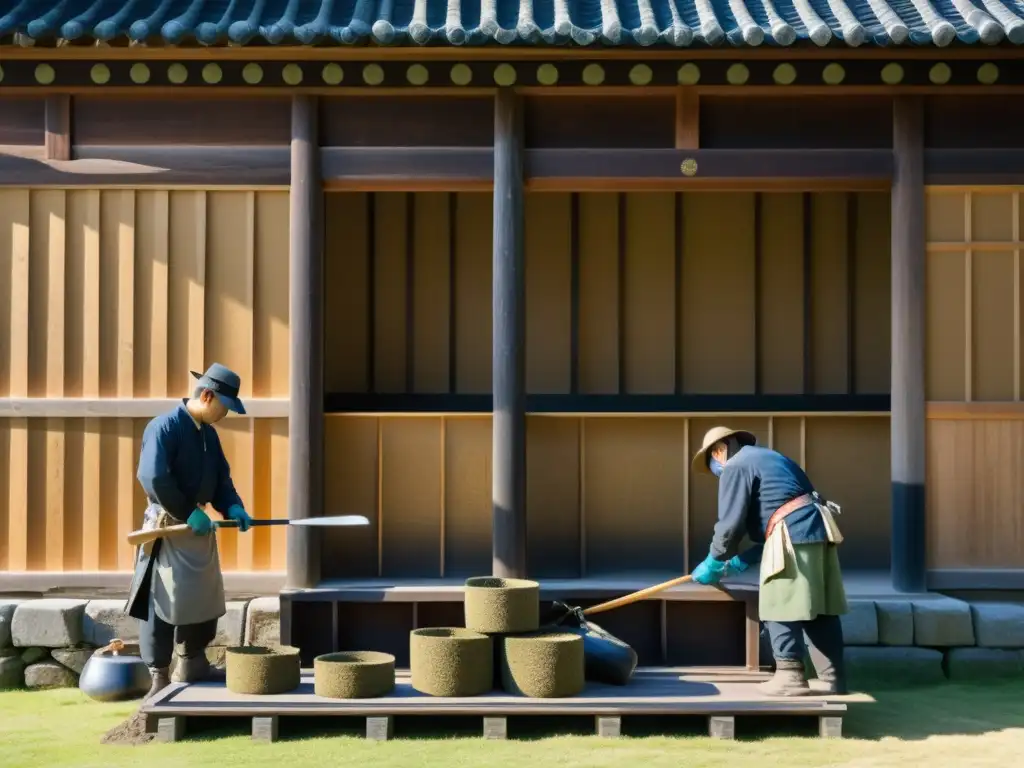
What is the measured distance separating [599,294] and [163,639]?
442 centimetres

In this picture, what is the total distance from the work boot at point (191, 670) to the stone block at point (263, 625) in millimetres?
831

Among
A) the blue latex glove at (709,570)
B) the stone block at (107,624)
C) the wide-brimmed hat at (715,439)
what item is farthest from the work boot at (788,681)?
the stone block at (107,624)

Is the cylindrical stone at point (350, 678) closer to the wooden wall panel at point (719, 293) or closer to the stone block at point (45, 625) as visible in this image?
the stone block at point (45, 625)

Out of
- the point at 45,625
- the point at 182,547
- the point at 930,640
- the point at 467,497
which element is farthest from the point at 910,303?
the point at 45,625

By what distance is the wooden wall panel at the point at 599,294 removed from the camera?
1024 cm

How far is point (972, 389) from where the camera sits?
28.9 feet

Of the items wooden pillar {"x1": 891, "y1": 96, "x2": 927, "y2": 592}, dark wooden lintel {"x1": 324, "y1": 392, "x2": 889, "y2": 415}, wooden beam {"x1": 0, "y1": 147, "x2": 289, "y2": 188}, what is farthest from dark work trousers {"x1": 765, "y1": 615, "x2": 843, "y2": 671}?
wooden beam {"x1": 0, "y1": 147, "x2": 289, "y2": 188}

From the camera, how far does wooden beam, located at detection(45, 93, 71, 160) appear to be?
8727mm

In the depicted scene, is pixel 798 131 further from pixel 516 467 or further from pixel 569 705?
pixel 569 705

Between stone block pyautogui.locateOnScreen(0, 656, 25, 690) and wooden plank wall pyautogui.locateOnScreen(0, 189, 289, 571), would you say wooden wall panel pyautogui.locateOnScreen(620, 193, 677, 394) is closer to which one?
wooden plank wall pyautogui.locateOnScreen(0, 189, 289, 571)

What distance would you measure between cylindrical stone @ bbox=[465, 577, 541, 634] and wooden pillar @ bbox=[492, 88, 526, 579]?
0.96 meters

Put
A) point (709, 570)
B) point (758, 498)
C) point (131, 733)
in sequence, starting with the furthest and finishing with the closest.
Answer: point (709, 570)
point (758, 498)
point (131, 733)

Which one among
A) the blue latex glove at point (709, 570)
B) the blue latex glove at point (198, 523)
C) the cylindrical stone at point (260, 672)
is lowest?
the cylindrical stone at point (260, 672)

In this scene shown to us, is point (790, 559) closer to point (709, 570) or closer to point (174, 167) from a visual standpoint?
point (709, 570)
